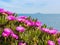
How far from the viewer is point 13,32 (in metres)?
4.14

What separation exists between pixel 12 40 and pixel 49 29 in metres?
0.89

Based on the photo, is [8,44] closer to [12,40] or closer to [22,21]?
[12,40]

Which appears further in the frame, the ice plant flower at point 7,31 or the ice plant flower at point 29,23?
the ice plant flower at point 29,23

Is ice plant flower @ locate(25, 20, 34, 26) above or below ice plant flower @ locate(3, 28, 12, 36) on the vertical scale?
above

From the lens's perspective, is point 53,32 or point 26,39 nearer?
point 26,39

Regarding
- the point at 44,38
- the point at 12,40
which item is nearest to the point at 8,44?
the point at 12,40

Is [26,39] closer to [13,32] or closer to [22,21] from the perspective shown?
[13,32]

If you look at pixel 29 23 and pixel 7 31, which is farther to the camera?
pixel 29 23

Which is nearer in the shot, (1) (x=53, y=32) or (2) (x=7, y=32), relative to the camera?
(2) (x=7, y=32)

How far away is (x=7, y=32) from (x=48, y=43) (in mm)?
610

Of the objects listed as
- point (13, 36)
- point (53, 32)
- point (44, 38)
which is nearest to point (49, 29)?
point (53, 32)

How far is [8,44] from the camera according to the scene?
153 inches

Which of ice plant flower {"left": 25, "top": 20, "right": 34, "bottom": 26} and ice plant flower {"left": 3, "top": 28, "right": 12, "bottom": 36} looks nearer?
ice plant flower {"left": 3, "top": 28, "right": 12, "bottom": 36}

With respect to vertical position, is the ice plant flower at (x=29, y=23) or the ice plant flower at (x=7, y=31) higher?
the ice plant flower at (x=29, y=23)
